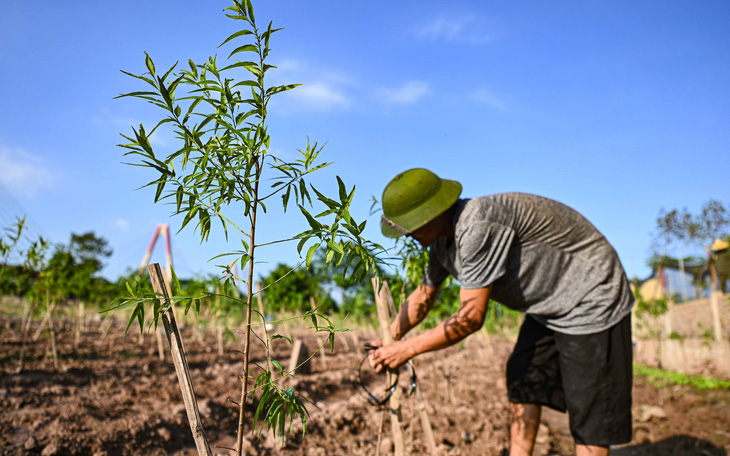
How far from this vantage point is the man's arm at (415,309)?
290 centimetres

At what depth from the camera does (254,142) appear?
4.87 feet

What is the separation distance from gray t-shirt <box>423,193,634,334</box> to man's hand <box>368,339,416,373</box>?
0.43 meters

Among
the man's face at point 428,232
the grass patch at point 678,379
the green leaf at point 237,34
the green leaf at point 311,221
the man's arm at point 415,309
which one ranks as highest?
the green leaf at point 237,34

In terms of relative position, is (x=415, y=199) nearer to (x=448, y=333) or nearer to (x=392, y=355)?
(x=448, y=333)

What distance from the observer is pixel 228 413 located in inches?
172

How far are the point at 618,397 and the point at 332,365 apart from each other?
5.61 metres

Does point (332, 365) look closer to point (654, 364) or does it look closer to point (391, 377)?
point (391, 377)

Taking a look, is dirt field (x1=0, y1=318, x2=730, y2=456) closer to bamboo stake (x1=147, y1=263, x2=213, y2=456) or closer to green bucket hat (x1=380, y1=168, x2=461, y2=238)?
bamboo stake (x1=147, y1=263, x2=213, y2=456)

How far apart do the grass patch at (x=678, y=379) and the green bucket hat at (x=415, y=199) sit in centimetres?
654

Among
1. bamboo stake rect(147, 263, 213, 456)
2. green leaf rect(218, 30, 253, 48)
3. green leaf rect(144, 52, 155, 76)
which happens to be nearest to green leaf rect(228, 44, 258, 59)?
green leaf rect(218, 30, 253, 48)

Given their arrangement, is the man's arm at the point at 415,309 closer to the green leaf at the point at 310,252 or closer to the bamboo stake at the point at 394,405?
the bamboo stake at the point at 394,405

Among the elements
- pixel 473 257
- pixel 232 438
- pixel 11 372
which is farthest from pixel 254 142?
pixel 11 372

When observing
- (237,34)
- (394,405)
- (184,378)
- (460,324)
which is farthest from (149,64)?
(394,405)

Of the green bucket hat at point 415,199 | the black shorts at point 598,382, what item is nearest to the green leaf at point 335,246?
the green bucket hat at point 415,199
